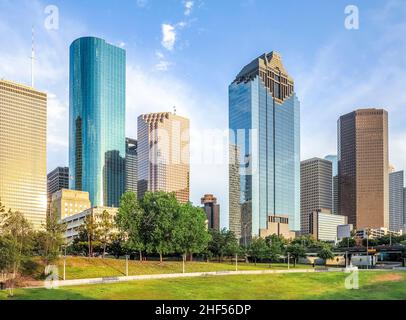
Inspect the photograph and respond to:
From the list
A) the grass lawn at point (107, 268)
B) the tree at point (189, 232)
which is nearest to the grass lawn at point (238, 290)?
the grass lawn at point (107, 268)

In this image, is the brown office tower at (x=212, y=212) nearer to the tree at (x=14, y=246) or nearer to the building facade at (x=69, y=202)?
the building facade at (x=69, y=202)

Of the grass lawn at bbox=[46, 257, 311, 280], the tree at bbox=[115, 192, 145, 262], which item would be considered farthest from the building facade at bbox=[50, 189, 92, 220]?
the grass lawn at bbox=[46, 257, 311, 280]

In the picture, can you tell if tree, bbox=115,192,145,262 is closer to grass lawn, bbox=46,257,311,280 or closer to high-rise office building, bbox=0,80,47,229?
grass lawn, bbox=46,257,311,280

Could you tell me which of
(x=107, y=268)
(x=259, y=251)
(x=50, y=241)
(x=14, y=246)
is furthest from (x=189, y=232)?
(x=14, y=246)

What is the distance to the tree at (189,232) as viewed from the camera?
6725cm

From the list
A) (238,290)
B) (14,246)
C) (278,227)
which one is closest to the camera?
(14,246)

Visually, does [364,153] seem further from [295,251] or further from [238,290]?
[238,290]

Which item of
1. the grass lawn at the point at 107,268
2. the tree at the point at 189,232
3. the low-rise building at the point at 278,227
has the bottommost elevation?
the low-rise building at the point at 278,227

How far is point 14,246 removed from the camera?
127 feet

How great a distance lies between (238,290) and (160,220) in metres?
27.5

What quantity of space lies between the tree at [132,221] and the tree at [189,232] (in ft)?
17.3
